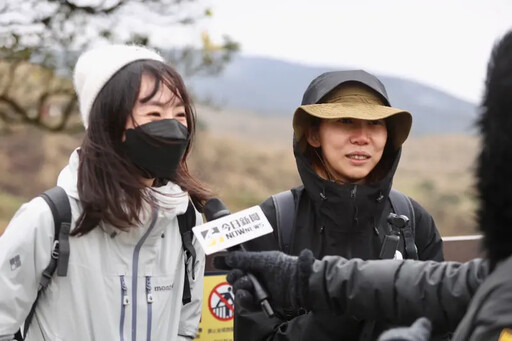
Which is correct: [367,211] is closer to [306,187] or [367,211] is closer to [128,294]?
[306,187]

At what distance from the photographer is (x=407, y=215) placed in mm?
2750

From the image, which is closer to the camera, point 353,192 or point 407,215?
point 353,192

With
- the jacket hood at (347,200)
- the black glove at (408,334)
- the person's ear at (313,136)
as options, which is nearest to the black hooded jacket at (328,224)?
the jacket hood at (347,200)

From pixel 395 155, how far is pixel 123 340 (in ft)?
4.18

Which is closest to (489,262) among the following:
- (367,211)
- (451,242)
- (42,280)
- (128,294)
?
(367,211)

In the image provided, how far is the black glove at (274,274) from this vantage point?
1.96 meters

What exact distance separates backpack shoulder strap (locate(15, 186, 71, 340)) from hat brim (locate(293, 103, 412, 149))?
96cm

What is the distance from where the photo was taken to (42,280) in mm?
2240

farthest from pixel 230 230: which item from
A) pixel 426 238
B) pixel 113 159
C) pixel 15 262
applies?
pixel 426 238

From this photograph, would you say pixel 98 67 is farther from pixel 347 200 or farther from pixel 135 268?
pixel 347 200

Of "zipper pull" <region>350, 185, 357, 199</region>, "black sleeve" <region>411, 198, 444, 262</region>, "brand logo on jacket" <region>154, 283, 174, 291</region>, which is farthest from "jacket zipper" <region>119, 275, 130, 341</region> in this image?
"black sleeve" <region>411, 198, 444, 262</region>

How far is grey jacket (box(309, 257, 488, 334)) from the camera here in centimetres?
189

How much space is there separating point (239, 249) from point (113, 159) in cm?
60

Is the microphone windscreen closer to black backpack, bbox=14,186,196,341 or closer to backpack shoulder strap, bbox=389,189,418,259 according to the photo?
black backpack, bbox=14,186,196,341
